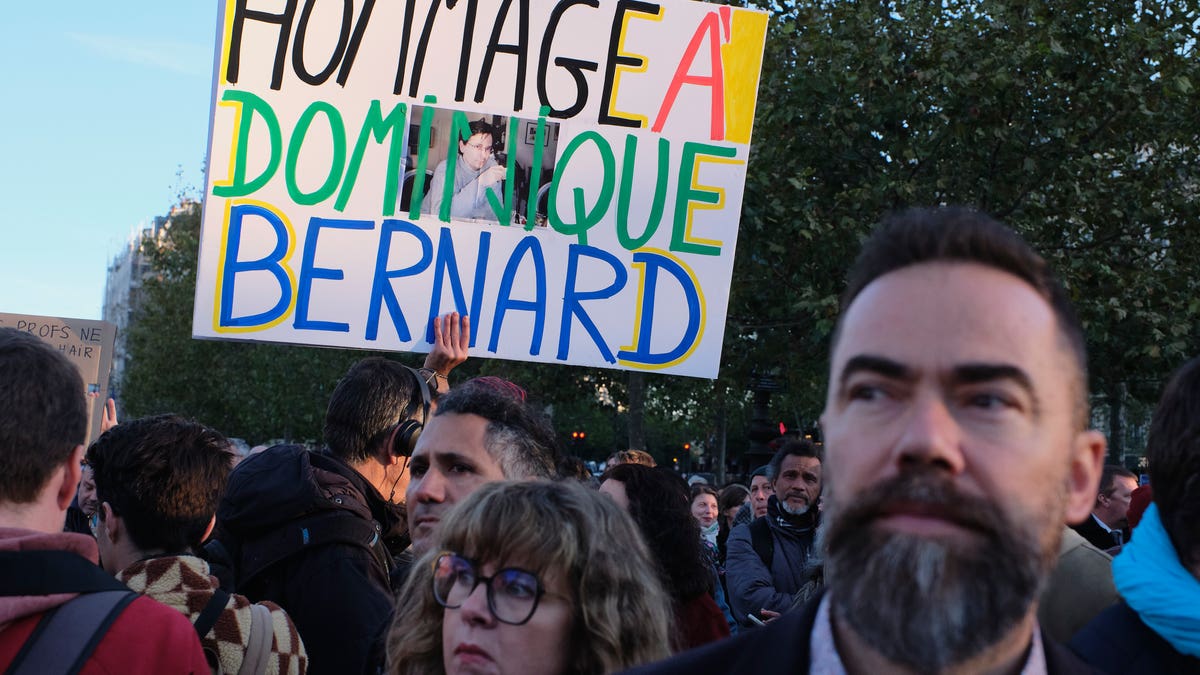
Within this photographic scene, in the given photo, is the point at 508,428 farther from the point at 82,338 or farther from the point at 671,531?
the point at 82,338

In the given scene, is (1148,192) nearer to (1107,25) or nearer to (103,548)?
(1107,25)

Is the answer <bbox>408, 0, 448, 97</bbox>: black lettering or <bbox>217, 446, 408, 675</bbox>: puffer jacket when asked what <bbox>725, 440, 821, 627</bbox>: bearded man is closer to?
<bbox>217, 446, 408, 675</bbox>: puffer jacket

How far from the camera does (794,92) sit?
11891mm

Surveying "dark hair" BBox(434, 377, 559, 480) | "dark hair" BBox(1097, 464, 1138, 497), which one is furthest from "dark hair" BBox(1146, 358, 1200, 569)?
"dark hair" BBox(1097, 464, 1138, 497)

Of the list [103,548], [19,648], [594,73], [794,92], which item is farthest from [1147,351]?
[19,648]

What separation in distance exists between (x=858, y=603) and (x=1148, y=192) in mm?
11278

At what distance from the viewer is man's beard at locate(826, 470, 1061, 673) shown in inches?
55.7

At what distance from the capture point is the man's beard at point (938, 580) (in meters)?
1.41

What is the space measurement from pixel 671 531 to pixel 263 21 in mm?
2136

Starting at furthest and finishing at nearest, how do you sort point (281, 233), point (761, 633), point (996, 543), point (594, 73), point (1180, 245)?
point (1180, 245) → point (594, 73) → point (281, 233) → point (761, 633) → point (996, 543)

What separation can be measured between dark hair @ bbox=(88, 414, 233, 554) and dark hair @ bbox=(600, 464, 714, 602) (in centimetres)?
131

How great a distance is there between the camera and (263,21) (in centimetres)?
419

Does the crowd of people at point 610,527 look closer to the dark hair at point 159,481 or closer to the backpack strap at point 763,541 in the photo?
the dark hair at point 159,481

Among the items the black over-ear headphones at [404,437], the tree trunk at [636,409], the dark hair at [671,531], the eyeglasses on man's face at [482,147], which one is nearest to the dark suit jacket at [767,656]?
the dark hair at [671,531]
